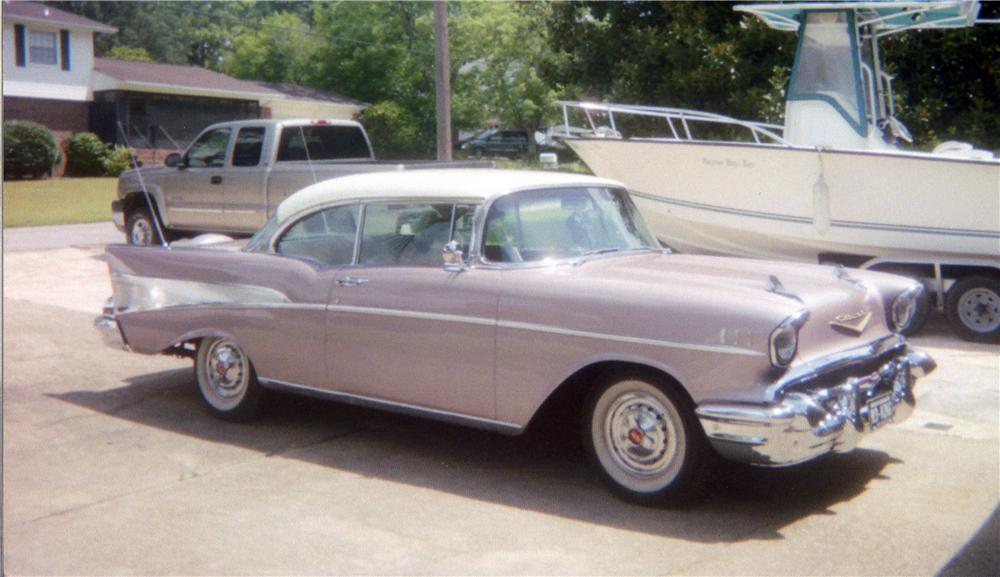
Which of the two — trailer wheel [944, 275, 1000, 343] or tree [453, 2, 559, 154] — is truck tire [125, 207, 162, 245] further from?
tree [453, 2, 559, 154]

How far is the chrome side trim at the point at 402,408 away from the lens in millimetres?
5460

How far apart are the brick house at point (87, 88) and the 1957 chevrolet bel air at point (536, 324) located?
87.0ft

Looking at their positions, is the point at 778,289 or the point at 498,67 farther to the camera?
the point at 498,67

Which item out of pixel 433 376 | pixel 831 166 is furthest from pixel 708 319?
pixel 831 166

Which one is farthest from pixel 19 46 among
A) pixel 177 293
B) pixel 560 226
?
pixel 560 226

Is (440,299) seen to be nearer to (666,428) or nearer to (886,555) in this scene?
(666,428)

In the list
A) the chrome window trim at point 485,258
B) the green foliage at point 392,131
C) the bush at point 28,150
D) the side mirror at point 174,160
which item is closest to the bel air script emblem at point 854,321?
the chrome window trim at point 485,258

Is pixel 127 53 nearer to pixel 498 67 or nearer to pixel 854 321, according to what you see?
pixel 498 67

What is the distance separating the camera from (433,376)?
222 inches

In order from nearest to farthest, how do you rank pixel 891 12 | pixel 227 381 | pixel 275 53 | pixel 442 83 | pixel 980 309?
pixel 227 381, pixel 980 309, pixel 891 12, pixel 442 83, pixel 275 53

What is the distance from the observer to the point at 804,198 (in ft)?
34.7

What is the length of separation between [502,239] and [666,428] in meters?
1.35

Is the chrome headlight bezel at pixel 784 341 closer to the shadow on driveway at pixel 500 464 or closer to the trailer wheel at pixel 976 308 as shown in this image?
the shadow on driveway at pixel 500 464

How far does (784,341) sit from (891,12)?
866cm
